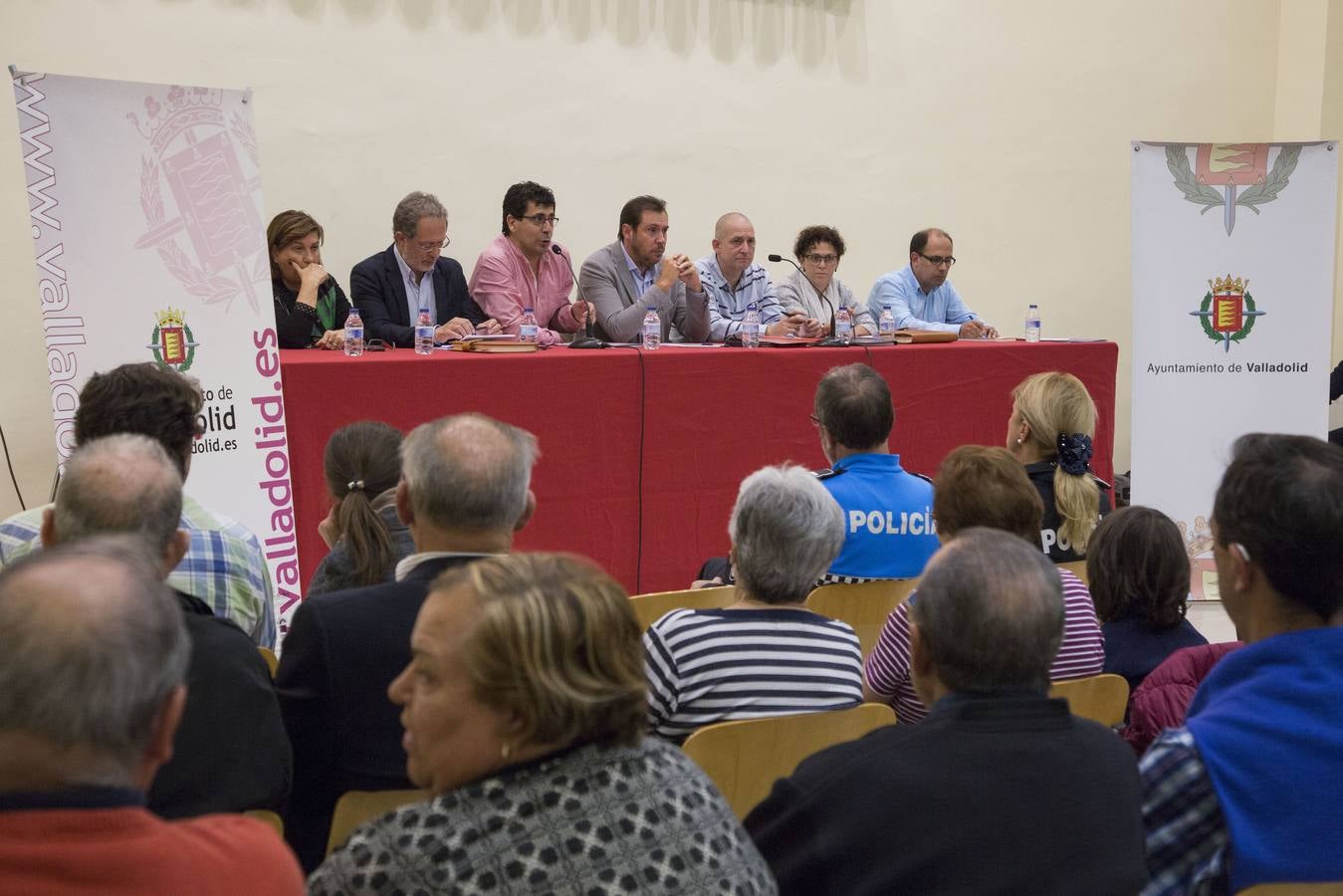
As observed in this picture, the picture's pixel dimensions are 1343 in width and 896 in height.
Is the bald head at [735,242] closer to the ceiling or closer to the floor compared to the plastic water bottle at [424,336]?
closer to the ceiling

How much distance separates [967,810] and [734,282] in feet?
13.6

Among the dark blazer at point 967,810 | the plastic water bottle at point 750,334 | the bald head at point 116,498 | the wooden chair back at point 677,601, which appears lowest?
the wooden chair back at point 677,601

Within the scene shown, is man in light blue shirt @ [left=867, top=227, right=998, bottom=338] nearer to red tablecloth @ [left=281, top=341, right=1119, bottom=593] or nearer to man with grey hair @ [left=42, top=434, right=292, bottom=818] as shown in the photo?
red tablecloth @ [left=281, top=341, right=1119, bottom=593]

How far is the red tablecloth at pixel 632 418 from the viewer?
3.55 meters

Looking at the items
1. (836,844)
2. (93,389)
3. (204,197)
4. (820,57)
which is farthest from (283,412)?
(820,57)

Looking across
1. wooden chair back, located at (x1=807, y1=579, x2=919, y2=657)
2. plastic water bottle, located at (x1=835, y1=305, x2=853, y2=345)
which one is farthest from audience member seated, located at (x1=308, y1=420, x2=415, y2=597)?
plastic water bottle, located at (x1=835, y1=305, x2=853, y2=345)

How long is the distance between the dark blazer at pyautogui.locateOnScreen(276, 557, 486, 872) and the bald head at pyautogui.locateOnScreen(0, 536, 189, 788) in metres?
0.69

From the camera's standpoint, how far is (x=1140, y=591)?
7.07 feet

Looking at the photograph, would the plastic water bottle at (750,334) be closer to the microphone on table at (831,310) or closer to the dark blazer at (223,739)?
the microphone on table at (831,310)

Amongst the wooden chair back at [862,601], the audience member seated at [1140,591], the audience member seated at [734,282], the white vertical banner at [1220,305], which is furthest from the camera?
the audience member seated at [734,282]

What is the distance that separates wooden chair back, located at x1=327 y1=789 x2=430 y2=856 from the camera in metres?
1.60

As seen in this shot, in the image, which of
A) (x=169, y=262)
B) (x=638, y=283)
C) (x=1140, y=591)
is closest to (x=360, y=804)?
(x=1140, y=591)

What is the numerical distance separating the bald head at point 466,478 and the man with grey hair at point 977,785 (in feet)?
2.21

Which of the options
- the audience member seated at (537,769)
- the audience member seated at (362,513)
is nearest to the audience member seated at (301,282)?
the audience member seated at (362,513)
